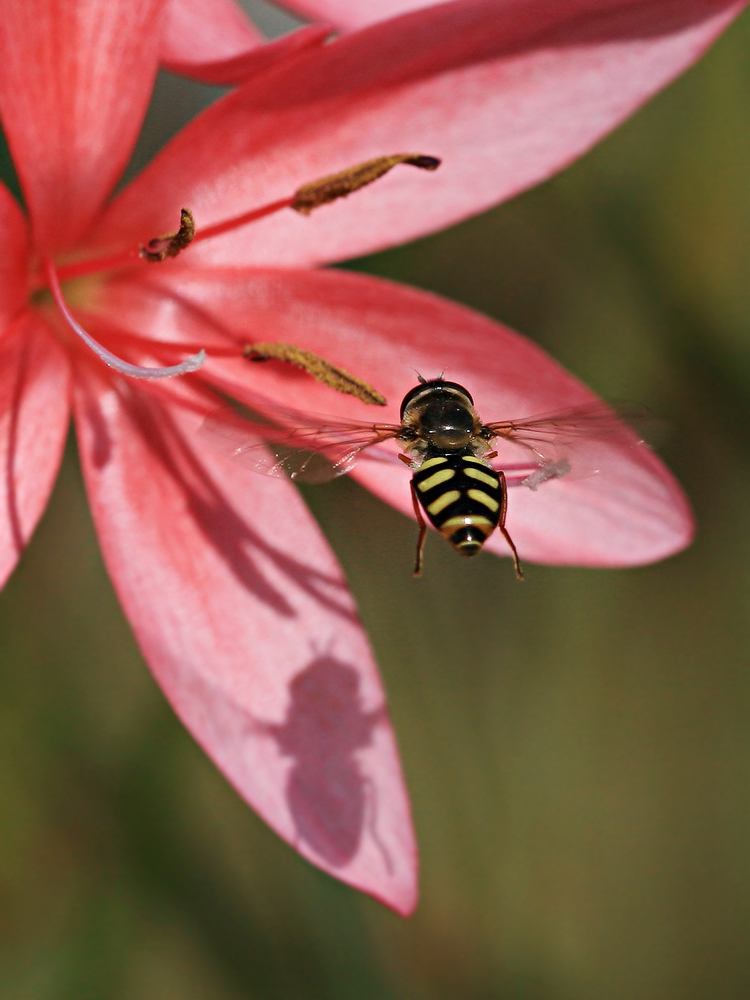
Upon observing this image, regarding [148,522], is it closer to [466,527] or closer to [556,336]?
[466,527]

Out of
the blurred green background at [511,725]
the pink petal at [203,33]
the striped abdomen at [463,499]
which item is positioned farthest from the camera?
the blurred green background at [511,725]

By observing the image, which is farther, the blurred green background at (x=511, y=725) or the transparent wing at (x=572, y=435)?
the blurred green background at (x=511, y=725)

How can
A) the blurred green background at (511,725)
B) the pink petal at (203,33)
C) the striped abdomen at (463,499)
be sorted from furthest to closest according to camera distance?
the blurred green background at (511,725) → the pink petal at (203,33) → the striped abdomen at (463,499)

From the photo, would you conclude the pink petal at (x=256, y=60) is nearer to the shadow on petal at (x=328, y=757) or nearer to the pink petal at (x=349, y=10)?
the pink petal at (x=349, y=10)

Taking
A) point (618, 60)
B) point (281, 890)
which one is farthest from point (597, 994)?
point (618, 60)

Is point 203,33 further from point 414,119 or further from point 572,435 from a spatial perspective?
point 572,435

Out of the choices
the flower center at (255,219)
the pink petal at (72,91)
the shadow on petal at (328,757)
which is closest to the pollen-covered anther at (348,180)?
the flower center at (255,219)

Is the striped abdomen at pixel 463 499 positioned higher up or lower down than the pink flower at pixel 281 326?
lower down

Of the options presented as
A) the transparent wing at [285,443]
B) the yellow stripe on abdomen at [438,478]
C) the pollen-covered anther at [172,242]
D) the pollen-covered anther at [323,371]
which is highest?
the pollen-covered anther at [172,242]
